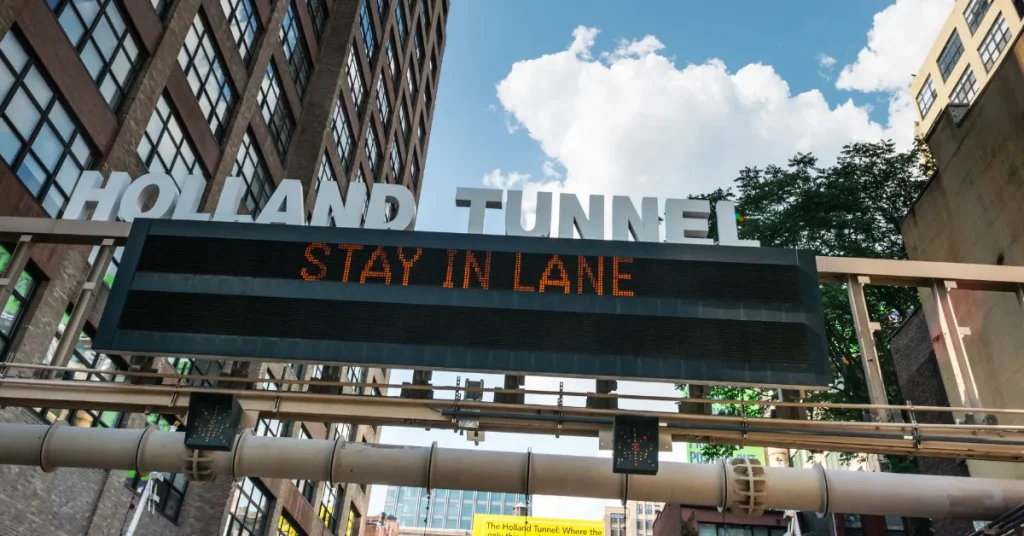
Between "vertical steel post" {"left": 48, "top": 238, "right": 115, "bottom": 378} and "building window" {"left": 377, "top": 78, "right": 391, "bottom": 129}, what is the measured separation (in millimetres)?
36582

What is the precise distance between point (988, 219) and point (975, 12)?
4398 centimetres

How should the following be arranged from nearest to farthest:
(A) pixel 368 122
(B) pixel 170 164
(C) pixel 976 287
Result: (C) pixel 976 287 → (B) pixel 170 164 → (A) pixel 368 122

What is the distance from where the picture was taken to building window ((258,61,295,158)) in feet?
110

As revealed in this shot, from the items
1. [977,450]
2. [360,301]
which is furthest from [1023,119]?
[360,301]

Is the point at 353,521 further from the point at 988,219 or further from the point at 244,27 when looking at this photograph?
the point at 988,219

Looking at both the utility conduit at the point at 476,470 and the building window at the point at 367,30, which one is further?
the building window at the point at 367,30

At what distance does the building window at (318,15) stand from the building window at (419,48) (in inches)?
641

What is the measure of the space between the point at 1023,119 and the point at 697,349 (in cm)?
959

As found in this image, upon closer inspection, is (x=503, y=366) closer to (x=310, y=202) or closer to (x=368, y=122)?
(x=310, y=202)

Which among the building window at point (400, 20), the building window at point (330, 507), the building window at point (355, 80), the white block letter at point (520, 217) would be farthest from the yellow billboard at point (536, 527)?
the white block letter at point (520, 217)

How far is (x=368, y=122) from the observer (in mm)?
44750

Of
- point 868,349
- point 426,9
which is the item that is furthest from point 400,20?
point 868,349

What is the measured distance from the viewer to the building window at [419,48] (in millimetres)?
56650

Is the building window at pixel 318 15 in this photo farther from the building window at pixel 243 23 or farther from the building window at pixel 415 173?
the building window at pixel 415 173
